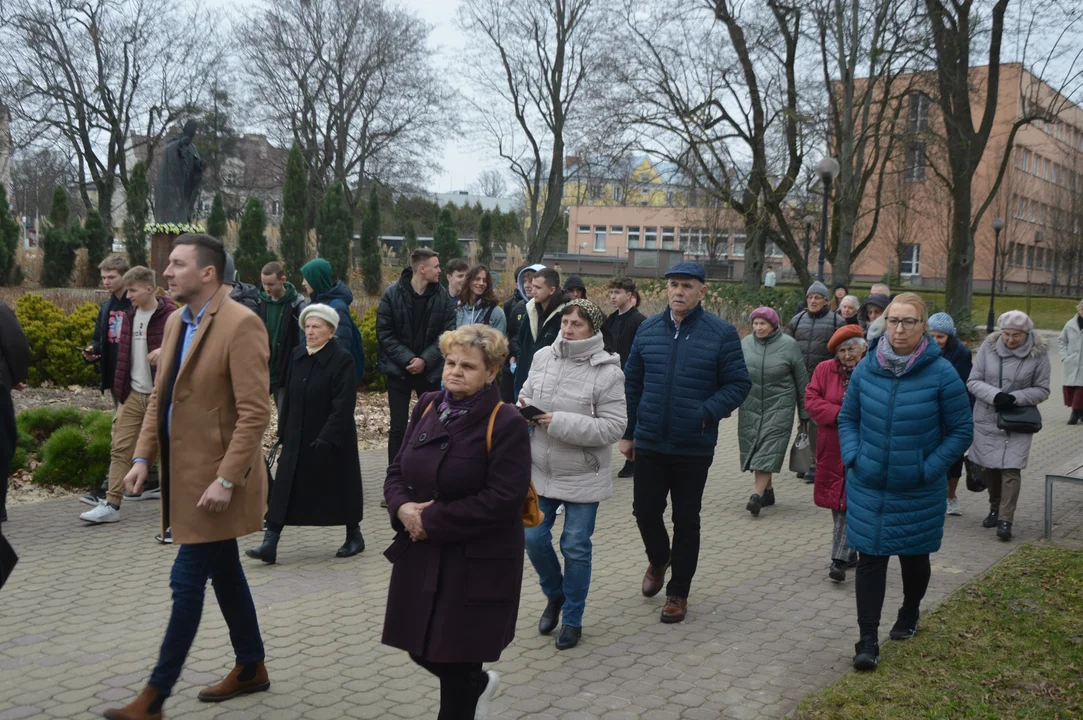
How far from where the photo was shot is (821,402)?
23.9ft

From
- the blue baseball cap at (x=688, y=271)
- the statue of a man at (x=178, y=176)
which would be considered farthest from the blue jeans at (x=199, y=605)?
the statue of a man at (x=178, y=176)

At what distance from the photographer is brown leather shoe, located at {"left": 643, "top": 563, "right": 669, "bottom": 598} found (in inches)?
251

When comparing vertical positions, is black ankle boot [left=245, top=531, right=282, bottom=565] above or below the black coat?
below

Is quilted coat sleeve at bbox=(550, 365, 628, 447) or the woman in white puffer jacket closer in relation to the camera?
quilted coat sleeve at bbox=(550, 365, 628, 447)

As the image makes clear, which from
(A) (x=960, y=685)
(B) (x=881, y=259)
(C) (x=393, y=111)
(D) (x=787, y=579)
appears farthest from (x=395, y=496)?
(B) (x=881, y=259)

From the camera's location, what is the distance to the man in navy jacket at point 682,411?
5.88 meters

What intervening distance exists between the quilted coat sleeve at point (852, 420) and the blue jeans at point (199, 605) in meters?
3.04

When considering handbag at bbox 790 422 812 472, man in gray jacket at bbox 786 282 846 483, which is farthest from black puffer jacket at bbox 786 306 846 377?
handbag at bbox 790 422 812 472

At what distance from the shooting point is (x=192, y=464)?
4312 mm

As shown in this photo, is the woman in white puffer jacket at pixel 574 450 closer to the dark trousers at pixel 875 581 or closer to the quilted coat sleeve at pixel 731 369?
the quilted coat sleeve at pixel 731 369

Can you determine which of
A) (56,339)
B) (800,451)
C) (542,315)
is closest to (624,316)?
(542,315)

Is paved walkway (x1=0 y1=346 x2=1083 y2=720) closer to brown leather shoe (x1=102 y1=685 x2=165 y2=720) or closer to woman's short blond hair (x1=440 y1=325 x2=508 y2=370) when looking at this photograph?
brown leather shoe (x1=102 y1=685 x2=165 y2=720)

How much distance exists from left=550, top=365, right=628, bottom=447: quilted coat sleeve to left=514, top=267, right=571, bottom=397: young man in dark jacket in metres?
2.94

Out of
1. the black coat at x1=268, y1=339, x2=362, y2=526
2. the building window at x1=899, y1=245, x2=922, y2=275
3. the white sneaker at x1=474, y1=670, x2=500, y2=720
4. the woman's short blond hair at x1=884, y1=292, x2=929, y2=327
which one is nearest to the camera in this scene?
the white sneaker at x1=474, y1=670, x2=500, y2=720
